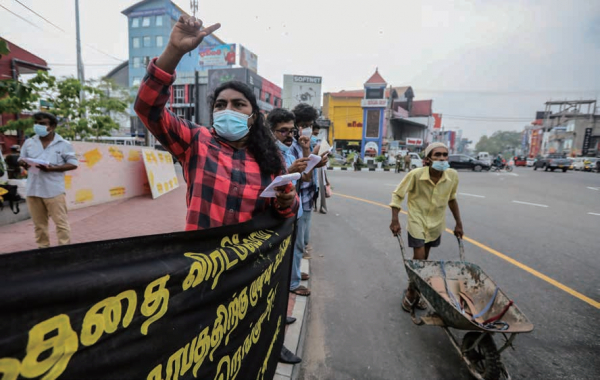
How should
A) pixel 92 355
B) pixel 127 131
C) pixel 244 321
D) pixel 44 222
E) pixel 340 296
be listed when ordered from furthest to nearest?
pixel 127 131, pixel 44 222, pixel 340 296, pixel 244 321, pixel 92 355

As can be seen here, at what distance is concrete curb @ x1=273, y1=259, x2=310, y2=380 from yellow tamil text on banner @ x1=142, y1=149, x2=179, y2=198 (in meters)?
6.85

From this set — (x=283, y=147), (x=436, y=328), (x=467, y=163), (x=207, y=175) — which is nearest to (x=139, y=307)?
(x=207, y=175)

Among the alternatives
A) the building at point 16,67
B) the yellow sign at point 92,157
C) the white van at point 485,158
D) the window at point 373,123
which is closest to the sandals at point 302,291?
the yellow sign at point 92,157

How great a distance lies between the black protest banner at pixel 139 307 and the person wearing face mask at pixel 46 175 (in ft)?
Result: 11.2

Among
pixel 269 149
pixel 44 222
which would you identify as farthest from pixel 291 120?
pixel 44 222

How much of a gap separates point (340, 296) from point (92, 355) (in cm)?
304

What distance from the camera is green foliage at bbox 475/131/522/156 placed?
359 ft

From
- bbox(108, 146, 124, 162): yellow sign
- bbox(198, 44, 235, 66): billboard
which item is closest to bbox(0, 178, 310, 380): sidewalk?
bbox(108, 146, 124, 162): yellow sign

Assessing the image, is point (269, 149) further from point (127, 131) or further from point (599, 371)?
point (127, 131)

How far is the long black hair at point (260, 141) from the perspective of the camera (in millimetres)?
1800

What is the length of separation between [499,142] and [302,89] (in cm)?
10387

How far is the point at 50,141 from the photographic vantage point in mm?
3773

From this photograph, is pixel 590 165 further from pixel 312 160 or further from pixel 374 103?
pixel 312 160

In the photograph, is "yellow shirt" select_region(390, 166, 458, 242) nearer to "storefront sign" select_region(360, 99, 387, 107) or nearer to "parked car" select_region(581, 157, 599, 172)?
"storefront sign" select_region(360, 99, 387, 107)
